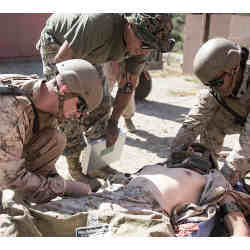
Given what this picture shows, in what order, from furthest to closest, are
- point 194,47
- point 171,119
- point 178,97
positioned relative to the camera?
point 194,47, point 178,97, point 171,119

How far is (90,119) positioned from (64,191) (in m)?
1.21

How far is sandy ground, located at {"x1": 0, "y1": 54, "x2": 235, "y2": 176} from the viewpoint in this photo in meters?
4.29

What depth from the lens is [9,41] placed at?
8.63 m

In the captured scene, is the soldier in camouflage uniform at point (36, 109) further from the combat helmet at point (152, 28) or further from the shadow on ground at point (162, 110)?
the shadow on ground at point (162, 110)

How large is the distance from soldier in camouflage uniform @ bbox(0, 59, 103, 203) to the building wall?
6656mm

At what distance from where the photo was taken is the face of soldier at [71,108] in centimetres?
224

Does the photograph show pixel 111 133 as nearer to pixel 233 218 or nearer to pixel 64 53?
pixel 64 53

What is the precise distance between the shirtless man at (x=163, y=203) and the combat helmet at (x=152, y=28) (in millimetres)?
1000

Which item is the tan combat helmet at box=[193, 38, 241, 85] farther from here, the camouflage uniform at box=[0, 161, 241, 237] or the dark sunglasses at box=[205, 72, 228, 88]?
the camouflage uniform at box=[0, 161, 241, 237]

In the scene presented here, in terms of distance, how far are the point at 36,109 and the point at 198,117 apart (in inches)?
64.3

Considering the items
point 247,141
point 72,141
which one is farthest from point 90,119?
point 247,141

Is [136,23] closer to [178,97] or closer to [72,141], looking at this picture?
[72,141]

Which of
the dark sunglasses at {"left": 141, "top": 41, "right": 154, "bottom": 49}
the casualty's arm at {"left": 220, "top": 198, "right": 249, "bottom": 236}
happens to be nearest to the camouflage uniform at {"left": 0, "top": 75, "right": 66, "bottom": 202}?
the dark sunglasses at {"left": 141, "top": 41, "right": 154, "bottom": 49}
